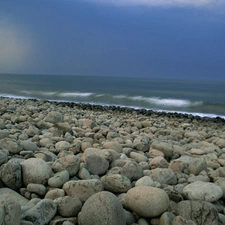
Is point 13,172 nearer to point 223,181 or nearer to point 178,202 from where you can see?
point 178,202

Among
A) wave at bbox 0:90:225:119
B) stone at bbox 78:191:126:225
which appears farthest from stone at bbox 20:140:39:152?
wave at bbox 0:90:225:119

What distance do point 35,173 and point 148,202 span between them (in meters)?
0.88

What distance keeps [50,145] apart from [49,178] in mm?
1137

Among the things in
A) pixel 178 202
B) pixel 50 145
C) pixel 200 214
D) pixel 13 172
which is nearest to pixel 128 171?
pixel 178 202

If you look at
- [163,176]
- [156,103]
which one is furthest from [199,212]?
[156,103]

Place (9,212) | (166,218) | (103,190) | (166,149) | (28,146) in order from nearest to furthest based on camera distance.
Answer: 1. (9,212)
2. (166,218)
3. (103,190)
4. (28,146)
5. (166,149)

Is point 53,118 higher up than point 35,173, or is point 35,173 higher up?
point 53,118

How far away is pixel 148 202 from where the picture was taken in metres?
2.11

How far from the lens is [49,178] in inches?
95.8

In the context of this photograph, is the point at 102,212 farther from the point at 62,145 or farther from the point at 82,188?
the point at 62,145

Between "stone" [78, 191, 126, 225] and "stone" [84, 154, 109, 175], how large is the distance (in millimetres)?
789

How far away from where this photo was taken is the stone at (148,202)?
210 centimetres

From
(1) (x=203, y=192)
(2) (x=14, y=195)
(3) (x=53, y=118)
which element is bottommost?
(2) (x=14, y=195)

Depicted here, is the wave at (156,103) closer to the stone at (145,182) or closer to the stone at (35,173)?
the stone at (145,182)
